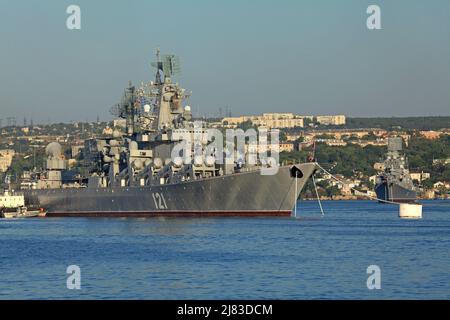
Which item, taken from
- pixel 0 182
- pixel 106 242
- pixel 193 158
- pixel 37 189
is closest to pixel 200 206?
pixel 193 158

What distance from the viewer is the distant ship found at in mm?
163000

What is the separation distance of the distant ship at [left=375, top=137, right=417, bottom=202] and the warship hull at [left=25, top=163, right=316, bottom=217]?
88.9 m

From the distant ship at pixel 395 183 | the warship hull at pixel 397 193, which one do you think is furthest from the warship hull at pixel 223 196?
the distant ship at pixel 395 183

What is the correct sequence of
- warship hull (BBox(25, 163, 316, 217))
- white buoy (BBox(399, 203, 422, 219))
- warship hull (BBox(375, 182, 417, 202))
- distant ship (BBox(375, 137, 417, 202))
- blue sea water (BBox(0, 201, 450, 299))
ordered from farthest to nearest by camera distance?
1. distant ship (BBox(375, 137, 417, 202))
2. warship hull (BBox(375, 182, 417, 202))
3. white buoy (BBox(399, 203, 422, 219))
4. warship hull (BBox(25, 163, 316, 217))
5. blue sea water (BBox(0, 201, 450, 299))

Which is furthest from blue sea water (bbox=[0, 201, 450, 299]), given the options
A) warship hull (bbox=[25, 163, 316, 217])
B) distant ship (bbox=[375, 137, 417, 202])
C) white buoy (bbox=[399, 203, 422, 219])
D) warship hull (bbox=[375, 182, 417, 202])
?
distant ship (bbox=[375, 137, 417, 202])

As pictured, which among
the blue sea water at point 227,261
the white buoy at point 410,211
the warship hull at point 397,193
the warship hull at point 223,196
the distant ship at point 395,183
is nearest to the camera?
the blue sea water at point 227,261

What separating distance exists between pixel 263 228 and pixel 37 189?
3766 cm

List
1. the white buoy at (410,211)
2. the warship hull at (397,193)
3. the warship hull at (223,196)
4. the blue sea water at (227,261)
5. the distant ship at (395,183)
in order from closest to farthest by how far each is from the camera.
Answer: the blue sea water at (227,261) → the warship hull at (223,196) → the white buoy at (410,211) → the warship hull at (397,193) → the distant ship at (395,183)

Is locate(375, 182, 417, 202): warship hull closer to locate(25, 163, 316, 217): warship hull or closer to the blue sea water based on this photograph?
locate(25, 163, 316, 217): warship hull

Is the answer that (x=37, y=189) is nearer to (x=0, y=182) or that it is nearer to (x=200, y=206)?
(x=200, y=206)

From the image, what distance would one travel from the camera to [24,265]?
42.8 m

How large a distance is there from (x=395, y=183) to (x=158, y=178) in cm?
9245

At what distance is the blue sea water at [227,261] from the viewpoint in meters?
34.2

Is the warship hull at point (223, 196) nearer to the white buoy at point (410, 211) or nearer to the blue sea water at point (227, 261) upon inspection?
the blue sea water at point (227, 261)
